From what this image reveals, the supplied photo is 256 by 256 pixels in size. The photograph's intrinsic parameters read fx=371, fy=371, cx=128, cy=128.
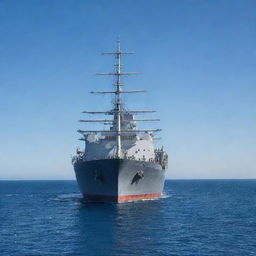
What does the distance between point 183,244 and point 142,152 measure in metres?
26.3

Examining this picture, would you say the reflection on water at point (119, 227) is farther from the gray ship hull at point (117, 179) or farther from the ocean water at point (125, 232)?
the gray ship hull at point (117, 179)

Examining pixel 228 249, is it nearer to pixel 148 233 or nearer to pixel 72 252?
pixel 148 233

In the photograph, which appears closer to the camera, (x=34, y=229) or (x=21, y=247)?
(x=21, y=247)

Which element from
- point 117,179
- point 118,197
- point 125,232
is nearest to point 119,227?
point 125,232

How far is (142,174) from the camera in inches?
1761

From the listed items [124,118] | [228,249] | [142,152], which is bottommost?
[228,249]

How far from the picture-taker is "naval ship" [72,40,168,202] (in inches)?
1683

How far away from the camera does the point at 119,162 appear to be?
41.5m

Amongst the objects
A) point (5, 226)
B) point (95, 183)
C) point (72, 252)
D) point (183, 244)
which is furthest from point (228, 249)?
point (95, 183)

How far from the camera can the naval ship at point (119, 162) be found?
42753mm

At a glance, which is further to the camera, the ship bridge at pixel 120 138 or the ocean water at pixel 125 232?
the ship bridge at pixel 120 138

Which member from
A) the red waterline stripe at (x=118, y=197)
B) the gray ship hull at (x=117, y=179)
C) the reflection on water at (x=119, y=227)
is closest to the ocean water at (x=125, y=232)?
the reflection on water at (x=119, y=227)

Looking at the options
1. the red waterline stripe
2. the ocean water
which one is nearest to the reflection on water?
the ocean water

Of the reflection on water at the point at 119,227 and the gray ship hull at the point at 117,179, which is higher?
the gray ship hull at the point at 117,179
